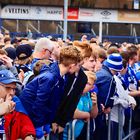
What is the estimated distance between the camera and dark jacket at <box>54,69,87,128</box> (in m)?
6.17

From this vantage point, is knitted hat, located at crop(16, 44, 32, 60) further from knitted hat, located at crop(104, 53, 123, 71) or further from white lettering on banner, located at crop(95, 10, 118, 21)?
white lettering on banner, located at crop(95, 10, 118, 21)

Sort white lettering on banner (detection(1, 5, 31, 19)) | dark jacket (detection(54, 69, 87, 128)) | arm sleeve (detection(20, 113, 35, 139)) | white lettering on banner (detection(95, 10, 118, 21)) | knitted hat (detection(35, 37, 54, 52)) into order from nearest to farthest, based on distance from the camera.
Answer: arm sleeve (detection(20, 113, 35, 139)) → dark jacket (detection(54, 69, 87, 128)) → knitted hat (detection(35, 37, 54, 52)) → white lettering on banner (detection(1, 5, 31, 19)) → white lettering on banner (detection(95, 10, 118, 21))

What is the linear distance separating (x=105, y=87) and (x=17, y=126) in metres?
2.62

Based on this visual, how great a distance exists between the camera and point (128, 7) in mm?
37531

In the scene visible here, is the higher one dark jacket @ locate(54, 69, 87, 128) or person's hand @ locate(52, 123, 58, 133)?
dark jacket @ locate(54, 69, 87, 128)

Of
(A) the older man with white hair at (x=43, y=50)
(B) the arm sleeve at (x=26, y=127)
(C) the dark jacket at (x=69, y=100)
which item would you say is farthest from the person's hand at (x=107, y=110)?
(B) the arm sleeve at (x=26, y=127)

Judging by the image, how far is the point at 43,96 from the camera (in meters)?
5.77

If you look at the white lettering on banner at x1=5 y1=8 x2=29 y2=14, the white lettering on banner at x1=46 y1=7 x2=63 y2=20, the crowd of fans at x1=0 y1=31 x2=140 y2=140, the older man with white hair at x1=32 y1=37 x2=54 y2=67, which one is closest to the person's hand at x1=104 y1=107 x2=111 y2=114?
the crowd of fans at x1=0 y1=31 x2=140 y2=140

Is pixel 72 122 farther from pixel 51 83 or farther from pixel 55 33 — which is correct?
pixel 55 33

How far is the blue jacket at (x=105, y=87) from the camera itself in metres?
7.56

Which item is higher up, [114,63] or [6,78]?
[6,78]

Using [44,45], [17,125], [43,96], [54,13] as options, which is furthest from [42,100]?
[54,13]

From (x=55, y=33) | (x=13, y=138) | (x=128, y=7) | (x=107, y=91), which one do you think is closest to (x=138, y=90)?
(x=107, y=91)

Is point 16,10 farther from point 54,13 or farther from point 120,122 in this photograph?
point 120,122
